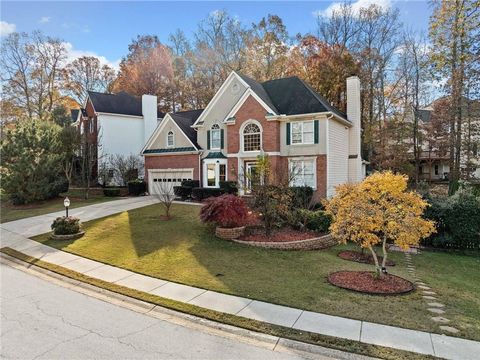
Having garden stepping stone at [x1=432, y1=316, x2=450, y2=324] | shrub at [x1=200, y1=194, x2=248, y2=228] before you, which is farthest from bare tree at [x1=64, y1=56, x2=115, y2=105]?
Result: garden stepping stone at [x1=432, y1=316, x2=450, y2=324]

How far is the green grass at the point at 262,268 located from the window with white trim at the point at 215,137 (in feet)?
29.8

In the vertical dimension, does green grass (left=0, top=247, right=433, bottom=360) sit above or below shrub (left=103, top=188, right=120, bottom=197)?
below

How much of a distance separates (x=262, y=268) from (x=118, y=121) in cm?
2688

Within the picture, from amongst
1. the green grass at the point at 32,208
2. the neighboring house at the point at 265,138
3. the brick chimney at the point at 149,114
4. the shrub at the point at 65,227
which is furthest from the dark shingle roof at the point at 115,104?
the shrub at the point at 65,227

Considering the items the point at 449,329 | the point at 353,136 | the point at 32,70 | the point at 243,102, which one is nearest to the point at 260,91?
the point at 243,102

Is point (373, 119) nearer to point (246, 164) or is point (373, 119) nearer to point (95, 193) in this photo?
point (246, 164)

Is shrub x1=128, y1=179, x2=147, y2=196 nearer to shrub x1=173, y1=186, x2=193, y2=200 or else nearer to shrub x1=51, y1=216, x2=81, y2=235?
shrub x1=173, y1=186, x2=193, y2=200

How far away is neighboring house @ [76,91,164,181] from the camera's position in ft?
99.5

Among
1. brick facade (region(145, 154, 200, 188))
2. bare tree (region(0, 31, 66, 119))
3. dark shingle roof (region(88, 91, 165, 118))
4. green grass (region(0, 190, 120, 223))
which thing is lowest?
green grass (region(0, 190, 120, 223))

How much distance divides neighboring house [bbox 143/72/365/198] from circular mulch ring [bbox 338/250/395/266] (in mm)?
6897

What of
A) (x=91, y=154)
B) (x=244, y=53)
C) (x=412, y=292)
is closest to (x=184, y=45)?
(x=244, y=53)

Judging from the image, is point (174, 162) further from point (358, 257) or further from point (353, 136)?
point (358, 257)

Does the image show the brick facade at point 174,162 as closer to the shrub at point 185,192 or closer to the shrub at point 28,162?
the shrub at point 185,192

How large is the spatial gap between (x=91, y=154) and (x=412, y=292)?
81.2 feet
